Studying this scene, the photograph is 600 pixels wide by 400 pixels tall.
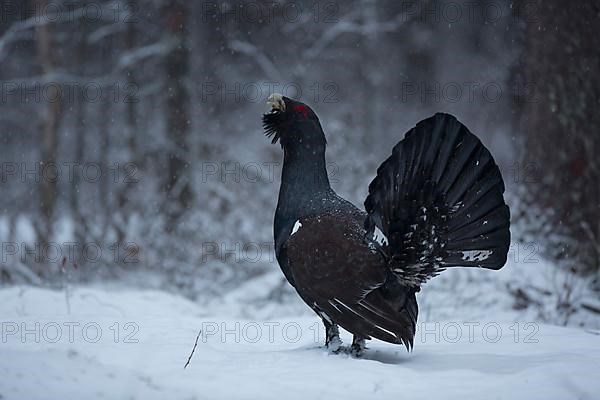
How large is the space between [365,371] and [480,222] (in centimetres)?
116

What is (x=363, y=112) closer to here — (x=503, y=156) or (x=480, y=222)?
(x=503, y=156)

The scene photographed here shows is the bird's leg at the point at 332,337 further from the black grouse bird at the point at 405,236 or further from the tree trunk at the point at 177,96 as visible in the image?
the tree trunk at the point at 177,96

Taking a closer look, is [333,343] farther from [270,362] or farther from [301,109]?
[301,109]

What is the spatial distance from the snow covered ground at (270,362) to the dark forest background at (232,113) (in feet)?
6.84

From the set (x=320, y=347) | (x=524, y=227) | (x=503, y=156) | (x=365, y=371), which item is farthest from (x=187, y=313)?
(x=503, y=156)

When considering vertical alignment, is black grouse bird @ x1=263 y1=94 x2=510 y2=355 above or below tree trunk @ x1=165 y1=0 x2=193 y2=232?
below

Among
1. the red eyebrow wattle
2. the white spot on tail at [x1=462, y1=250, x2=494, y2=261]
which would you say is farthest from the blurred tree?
the red eyebrow wattle

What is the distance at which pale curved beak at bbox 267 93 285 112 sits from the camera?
13.3 feet

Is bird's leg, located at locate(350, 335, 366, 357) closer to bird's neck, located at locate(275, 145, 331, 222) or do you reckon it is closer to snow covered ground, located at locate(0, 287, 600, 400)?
snow covered ground, located at locate(0, 287, 600, 400)

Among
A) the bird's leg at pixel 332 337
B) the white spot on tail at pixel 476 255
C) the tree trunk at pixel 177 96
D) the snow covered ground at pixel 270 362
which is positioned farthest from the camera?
the tree trunk at pixel 177 96

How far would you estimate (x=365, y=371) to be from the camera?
10.5 ft

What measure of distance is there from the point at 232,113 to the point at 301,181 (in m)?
12.4

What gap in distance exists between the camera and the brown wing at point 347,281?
357 cm

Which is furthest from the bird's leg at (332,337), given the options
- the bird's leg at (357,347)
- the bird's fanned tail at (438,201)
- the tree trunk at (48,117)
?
the tree trunk at (48,117)
